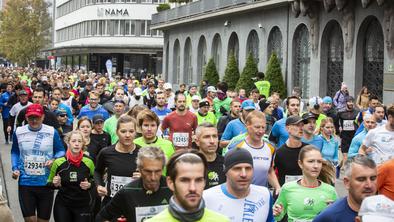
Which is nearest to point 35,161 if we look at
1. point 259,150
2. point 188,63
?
point 259,150

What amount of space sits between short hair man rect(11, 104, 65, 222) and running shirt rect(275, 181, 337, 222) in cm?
332

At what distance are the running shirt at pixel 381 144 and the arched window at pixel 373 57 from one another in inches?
620

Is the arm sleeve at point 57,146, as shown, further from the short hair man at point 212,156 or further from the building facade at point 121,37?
the building facade at point 121,37

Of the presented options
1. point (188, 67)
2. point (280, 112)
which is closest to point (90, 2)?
point (188, 67)

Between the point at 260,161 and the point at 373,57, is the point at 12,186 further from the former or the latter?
the point at 373,57

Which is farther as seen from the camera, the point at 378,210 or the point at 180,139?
the point at 180,139

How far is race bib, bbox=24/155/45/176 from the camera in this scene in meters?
9.83

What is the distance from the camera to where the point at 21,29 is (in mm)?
97125

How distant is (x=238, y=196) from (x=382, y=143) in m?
4.82

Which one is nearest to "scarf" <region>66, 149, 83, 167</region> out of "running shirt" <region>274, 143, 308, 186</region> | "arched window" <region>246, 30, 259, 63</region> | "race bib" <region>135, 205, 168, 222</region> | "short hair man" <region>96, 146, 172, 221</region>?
→ "running shirt" <region>274, 143, 308, 186</region>

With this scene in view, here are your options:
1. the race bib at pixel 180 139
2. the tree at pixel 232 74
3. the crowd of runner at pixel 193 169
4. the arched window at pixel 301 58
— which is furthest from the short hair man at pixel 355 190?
the tree at pixel 232 74

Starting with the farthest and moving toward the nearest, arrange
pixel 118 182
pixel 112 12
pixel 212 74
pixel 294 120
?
pixel 112 12, pixel 212 74, pixel 294 120, pixel 118 182

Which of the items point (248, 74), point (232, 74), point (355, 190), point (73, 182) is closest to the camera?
point (355, 190)

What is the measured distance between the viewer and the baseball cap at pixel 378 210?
4.17 m
